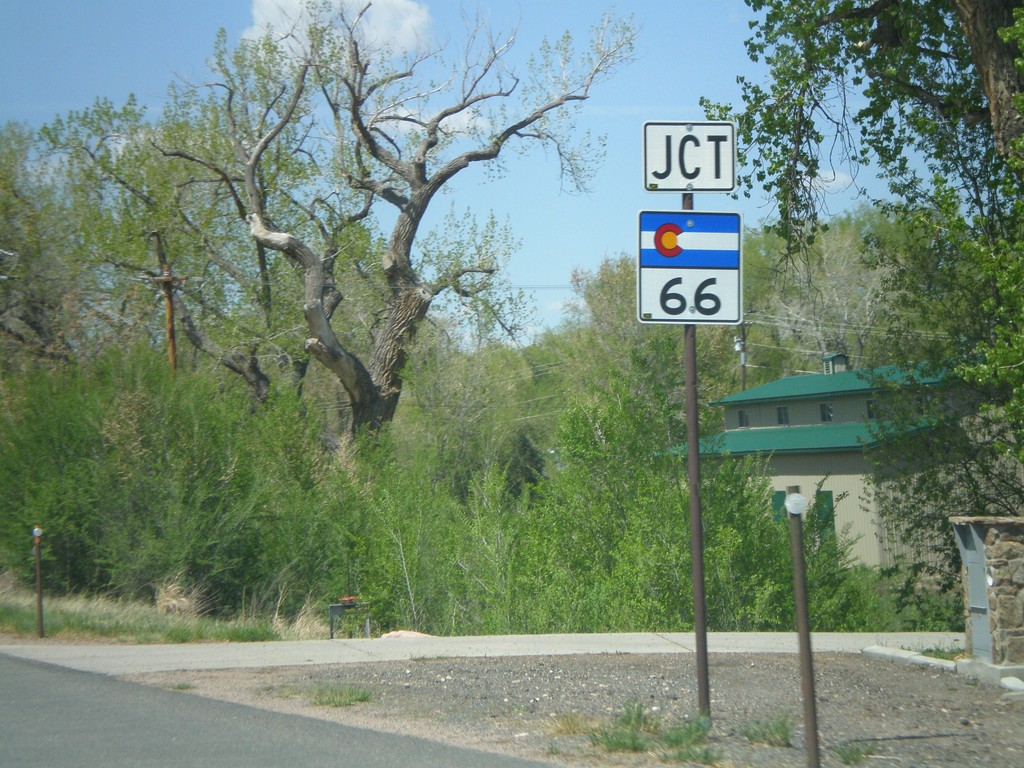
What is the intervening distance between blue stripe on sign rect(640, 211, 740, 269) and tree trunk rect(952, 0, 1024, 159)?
7.20 m

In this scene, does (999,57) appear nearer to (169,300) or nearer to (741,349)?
(169,300)

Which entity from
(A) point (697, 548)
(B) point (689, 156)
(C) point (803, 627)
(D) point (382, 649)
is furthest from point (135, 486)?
(C) point (803, 627)

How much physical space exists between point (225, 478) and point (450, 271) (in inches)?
572

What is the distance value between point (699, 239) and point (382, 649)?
621 centimetres


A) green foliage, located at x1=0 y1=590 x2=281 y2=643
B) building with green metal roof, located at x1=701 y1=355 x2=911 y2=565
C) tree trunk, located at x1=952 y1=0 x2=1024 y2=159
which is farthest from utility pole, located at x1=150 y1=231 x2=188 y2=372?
tree trunk, located at x1=952 y1=0 x2=1024 y2=159

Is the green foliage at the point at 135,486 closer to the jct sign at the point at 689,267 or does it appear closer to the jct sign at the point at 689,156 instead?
the jct sign at the point at 689,267

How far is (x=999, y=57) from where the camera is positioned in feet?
41.7

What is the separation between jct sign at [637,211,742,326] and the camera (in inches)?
276

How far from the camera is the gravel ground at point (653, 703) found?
649 cm

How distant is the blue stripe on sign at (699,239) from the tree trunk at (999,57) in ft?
23.6

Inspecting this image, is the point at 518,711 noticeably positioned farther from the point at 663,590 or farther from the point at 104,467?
the point at 104,467

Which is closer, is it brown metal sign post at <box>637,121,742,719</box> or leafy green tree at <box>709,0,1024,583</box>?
brown metal sign post at <box>637,121,742,719</box>

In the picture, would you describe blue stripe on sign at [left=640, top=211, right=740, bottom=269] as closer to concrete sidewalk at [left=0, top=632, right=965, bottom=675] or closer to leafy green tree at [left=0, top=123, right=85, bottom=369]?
concrete sidewalk at [left=0, top=632, right=965, bottom=675]

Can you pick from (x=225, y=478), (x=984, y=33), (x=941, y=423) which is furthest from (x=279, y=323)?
(x=984, y=33)
